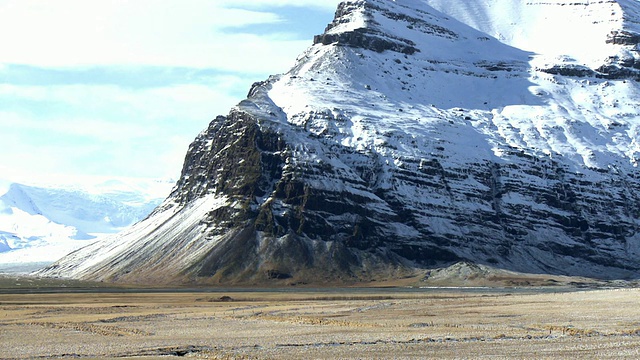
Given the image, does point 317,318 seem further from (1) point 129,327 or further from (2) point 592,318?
(2) point 592,318

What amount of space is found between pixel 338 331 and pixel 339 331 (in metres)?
0.11

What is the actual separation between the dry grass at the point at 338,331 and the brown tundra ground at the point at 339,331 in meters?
0.12

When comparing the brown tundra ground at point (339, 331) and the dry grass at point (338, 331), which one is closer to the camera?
the brown tundra ground at point (339, 331)

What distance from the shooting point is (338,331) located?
356 ft

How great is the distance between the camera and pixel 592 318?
4631 inches

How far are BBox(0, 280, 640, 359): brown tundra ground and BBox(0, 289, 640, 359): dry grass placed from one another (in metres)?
0.12

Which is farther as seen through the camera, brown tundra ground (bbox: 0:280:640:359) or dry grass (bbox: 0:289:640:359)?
dry grass (bbox: 0:289:640:359)

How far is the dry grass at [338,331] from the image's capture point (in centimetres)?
8981

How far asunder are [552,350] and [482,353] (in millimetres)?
6360

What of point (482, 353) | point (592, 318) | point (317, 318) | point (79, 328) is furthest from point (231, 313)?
point (482, 353)

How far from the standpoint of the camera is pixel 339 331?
10850 cm

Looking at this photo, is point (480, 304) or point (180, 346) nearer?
point (180, 346)

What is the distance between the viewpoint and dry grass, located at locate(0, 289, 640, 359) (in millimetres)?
89812

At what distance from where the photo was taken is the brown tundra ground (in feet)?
294
